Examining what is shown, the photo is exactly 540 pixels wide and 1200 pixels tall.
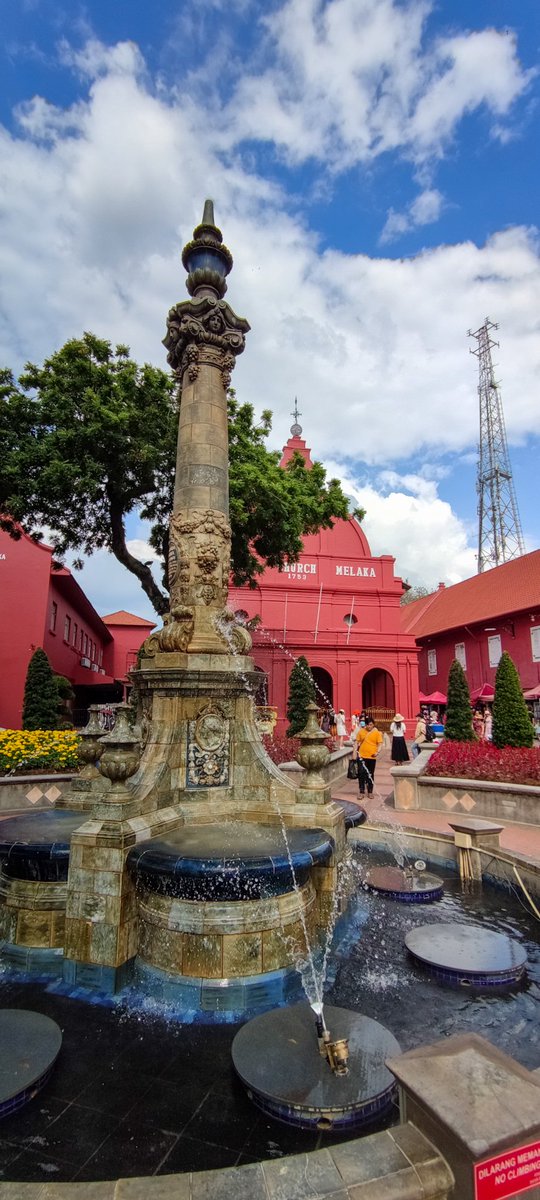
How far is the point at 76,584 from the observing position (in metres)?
27.0

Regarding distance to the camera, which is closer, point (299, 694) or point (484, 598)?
point (299, 694)

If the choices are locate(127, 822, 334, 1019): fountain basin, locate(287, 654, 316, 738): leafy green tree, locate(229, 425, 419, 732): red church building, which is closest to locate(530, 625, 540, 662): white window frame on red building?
locate(229, 425, 419, 732): red church building

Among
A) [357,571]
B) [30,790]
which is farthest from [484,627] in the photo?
[30,790]

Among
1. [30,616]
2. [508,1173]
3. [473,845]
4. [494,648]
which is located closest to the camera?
[508,1173]

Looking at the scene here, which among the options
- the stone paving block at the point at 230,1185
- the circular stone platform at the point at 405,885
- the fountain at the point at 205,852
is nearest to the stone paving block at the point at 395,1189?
the stone paving block at the point at 230,1185

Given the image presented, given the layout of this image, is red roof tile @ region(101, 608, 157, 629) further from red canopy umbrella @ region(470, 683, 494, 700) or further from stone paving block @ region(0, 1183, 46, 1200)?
stone paving block @ region(0, 1183, 46, 1200)

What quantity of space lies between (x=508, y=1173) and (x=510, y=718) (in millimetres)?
14083

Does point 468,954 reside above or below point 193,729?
below

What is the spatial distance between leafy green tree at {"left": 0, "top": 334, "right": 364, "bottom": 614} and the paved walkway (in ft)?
25.0

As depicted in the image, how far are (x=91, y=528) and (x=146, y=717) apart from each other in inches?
495

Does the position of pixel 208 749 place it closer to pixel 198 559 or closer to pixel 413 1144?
pixel 198 559

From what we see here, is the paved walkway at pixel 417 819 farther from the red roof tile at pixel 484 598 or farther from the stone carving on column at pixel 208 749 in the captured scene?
the red roof tile at pixel 484 598

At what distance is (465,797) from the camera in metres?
11.3

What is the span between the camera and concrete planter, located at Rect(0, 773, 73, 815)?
11109mm
